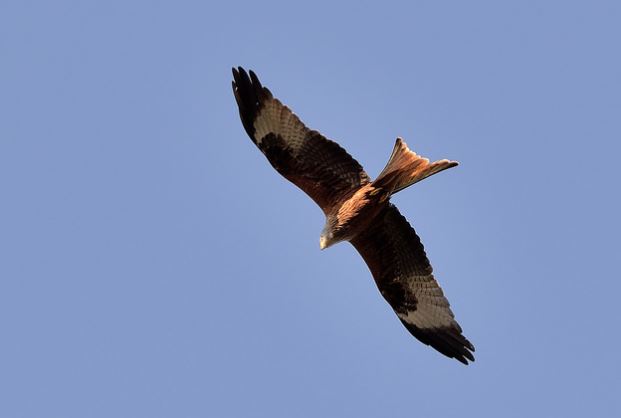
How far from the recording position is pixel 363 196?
436 inches

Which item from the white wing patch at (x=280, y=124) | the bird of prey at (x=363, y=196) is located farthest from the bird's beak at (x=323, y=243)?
the white wing patch at (x=280, y=124)

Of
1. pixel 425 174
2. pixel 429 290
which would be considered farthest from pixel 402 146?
pixel 429 290

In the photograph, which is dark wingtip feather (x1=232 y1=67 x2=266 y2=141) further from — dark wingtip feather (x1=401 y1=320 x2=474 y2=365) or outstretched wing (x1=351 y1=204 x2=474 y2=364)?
dark wingtip feather (x1=401 y1=320 x2=474 y2=365)

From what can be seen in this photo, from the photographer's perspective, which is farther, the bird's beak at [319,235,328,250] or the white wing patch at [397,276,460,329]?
the white wing patch at [397,276,460,329]

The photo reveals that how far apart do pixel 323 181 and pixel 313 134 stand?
607 mm

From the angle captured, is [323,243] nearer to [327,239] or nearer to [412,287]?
[327,239]

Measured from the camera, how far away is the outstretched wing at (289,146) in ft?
37.3

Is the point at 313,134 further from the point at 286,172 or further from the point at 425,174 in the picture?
the point at 425,174

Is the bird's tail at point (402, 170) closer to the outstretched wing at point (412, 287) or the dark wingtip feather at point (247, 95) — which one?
the outstretched wing at point (412, 287)

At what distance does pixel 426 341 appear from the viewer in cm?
1216

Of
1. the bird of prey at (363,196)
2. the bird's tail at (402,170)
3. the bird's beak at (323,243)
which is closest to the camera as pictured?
the bird's tail at (402,170)

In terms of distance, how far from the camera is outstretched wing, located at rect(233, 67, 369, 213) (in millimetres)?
11383

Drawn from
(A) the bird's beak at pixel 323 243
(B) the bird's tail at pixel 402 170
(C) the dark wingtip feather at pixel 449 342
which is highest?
(B) the bird's tail at pixel 402 170

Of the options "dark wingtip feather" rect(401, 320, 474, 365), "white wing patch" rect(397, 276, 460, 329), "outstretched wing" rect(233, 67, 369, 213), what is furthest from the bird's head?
"dark wingtip feather" rect(401, 320, 474, 365)
